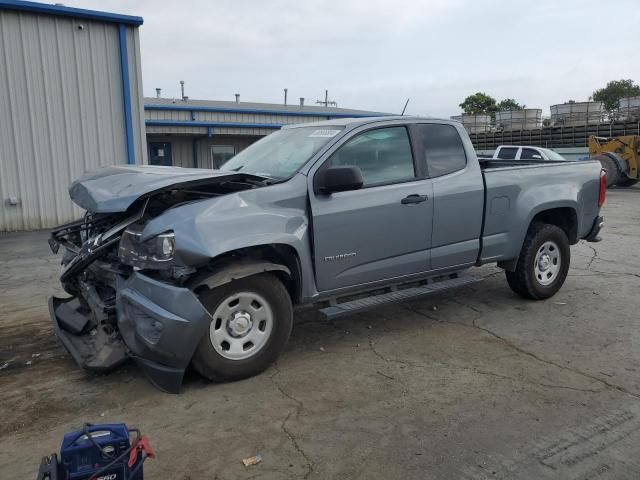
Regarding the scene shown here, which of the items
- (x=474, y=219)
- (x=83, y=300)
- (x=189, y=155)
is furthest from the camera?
(x=189, y=155)

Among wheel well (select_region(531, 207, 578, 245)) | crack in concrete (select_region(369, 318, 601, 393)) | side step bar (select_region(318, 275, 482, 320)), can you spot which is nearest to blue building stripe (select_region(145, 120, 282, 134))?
wheel well (select_region(531, 207, 578, 245))

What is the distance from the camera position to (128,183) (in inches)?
160

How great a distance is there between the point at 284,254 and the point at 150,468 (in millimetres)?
1860

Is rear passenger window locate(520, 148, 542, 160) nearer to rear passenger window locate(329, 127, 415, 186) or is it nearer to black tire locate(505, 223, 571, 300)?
black tire locate(505, 223, 571, 300)

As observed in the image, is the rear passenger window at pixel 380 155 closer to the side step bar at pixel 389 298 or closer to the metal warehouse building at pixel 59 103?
the side step bar at pixel 389 298

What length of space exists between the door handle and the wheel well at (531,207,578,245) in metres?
1.96

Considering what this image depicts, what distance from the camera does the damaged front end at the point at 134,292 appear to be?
3.61 m

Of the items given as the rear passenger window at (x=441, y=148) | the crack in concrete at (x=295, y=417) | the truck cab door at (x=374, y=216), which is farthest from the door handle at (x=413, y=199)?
the crack in concrete at (x=295, y=417)

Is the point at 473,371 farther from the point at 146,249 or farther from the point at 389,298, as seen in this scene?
the point at 146,249

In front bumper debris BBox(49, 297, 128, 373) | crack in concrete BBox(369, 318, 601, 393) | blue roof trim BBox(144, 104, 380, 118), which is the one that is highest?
blue roof trim BBox(144, 104, 380, 118)

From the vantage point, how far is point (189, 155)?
21.3 meters

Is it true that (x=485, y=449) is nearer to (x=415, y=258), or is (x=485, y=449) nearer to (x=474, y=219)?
(x=415, y=258)

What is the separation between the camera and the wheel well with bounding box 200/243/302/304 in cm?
406

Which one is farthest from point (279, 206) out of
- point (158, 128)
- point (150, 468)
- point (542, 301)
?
point (158, 128)
